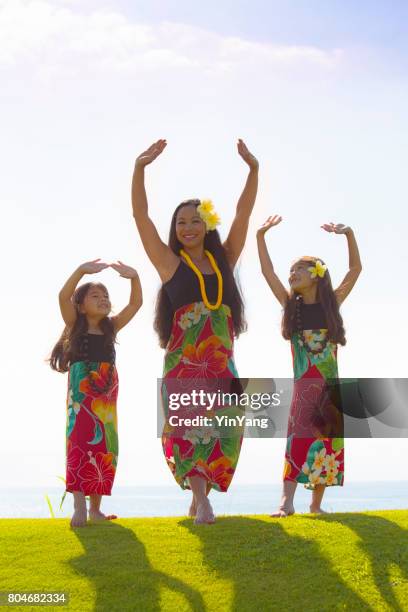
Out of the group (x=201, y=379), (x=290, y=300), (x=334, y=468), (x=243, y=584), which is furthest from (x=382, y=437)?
(x=243, y=584)

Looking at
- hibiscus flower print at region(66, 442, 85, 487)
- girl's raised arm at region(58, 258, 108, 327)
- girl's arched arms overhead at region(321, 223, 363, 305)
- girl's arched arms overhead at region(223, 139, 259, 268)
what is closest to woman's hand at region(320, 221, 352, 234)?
A: girl's arched arms overhead at region(321, 223, 363, 305)

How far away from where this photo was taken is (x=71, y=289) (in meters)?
7.17

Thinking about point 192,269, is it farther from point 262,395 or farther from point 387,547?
point 387,547

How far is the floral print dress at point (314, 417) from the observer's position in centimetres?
721

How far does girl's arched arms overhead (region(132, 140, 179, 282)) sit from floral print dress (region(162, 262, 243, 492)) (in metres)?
0.11

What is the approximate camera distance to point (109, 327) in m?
7.29

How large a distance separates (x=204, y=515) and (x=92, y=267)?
2.28 meters

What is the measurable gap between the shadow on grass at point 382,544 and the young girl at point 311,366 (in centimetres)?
40

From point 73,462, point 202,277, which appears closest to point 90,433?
point 73,462

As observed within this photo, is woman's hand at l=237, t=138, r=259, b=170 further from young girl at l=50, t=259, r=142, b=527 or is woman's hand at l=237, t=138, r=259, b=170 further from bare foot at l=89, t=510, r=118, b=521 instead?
bare foot at l=89, t=510, r=118, b=521

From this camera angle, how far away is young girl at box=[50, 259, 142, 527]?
6887 millimetres

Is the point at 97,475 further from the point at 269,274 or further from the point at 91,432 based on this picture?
the point at 269,274

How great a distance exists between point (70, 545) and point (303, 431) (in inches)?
86.6

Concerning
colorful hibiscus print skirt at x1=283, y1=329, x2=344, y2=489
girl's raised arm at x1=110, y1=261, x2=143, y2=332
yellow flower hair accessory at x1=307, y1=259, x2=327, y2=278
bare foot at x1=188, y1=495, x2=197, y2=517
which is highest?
yellow flower hair accessory at x1=307, y1=259, x2=327, y2=278
